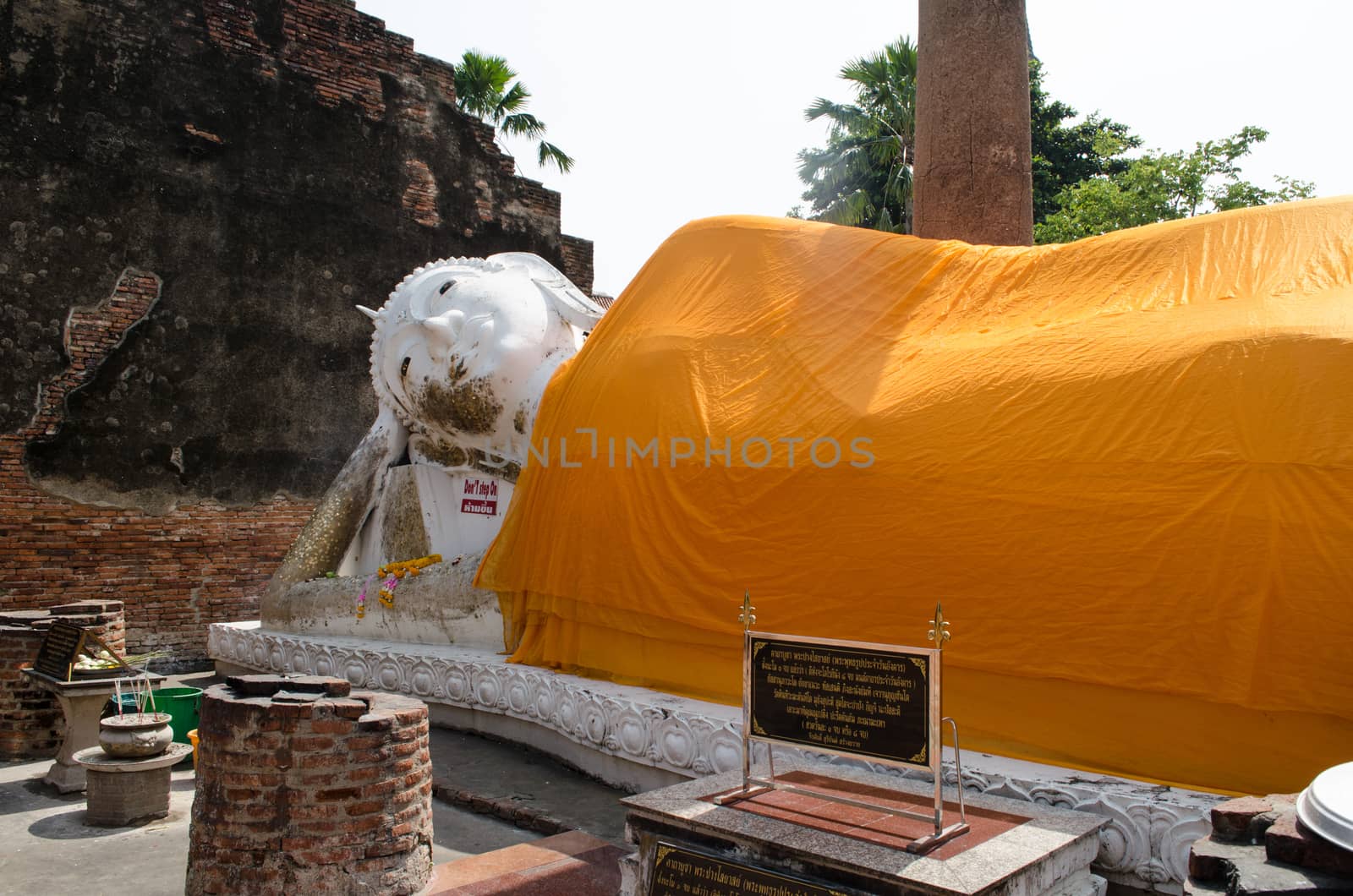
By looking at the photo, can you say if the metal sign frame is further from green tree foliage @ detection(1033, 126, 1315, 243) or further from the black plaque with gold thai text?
green tree foliage @ detection(1033, 126, 1315, 243)

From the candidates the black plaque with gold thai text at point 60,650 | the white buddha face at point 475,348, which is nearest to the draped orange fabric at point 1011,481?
the white buddha face at point 475,348

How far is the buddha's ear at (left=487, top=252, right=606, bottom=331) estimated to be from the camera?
20.0 feet

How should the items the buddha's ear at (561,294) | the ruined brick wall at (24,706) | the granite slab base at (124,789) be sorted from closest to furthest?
1. the granite slab base at (124,789)
2. the ruined brick wall at (24,706)
3. the buddha's ear at (561,294)

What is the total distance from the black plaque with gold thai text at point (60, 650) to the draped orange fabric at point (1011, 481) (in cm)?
214

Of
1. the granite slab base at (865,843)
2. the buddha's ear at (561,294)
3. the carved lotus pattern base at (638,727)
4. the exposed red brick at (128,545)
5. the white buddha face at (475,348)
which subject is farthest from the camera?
the exposed red brick at (128,545)

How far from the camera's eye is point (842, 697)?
2.63 m

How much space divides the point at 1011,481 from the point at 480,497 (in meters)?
3.73

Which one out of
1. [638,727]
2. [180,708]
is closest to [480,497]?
[180,708]

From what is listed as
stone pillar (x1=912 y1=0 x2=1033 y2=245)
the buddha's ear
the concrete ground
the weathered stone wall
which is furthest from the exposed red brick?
stone pillar (x1=912 y1=0 x2=1033 y2=245)

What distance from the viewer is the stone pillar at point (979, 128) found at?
19.4ft

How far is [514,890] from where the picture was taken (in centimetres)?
327

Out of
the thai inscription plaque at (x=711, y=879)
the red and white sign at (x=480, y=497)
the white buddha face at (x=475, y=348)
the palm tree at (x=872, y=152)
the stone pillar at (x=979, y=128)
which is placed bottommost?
the thai inscription plaque at (x=711, y=879)

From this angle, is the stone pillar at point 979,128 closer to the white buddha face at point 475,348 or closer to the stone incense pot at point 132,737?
Result: the white buddha face at point 475,348

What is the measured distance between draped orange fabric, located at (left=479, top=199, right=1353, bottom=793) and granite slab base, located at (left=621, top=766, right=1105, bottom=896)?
0.51 metres
